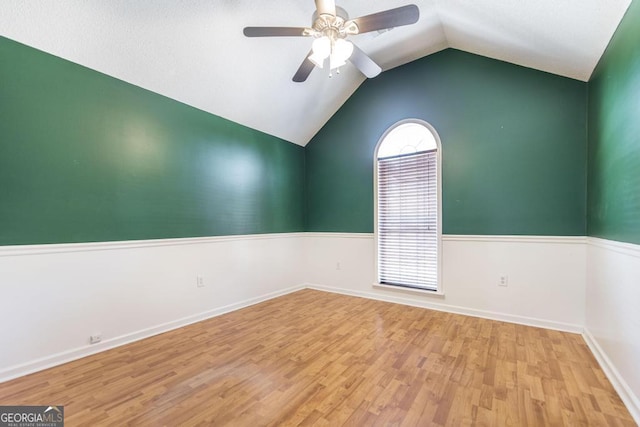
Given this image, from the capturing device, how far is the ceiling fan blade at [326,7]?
179 centimetres

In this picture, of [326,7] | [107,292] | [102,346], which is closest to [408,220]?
[326,7]

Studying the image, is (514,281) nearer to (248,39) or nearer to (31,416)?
(248,39)

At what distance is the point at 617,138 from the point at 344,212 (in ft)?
9.59

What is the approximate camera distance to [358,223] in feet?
13.5

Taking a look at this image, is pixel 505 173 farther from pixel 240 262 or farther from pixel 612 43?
pixel 240 262

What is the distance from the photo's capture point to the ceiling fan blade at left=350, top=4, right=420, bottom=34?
5.83 ft

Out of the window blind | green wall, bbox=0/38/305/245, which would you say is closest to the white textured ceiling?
green wall, bbox=0/38/305/245

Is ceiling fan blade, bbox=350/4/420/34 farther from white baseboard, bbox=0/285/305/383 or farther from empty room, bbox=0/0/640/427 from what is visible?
white baseboard, bbox=0/285/305/383

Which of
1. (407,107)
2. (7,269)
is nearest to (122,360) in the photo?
(7,269)

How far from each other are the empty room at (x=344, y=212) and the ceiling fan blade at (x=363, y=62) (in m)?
0.02

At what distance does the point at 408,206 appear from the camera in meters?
3.70

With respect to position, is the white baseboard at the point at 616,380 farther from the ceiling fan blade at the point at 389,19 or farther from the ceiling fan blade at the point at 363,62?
the ceiling fan blade at the point at 363,62

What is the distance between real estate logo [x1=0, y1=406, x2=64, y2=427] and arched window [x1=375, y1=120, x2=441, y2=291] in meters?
3.34

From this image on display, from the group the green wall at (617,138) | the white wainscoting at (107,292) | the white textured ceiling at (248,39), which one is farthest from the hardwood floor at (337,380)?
the white textured ceiling at (248,39)
